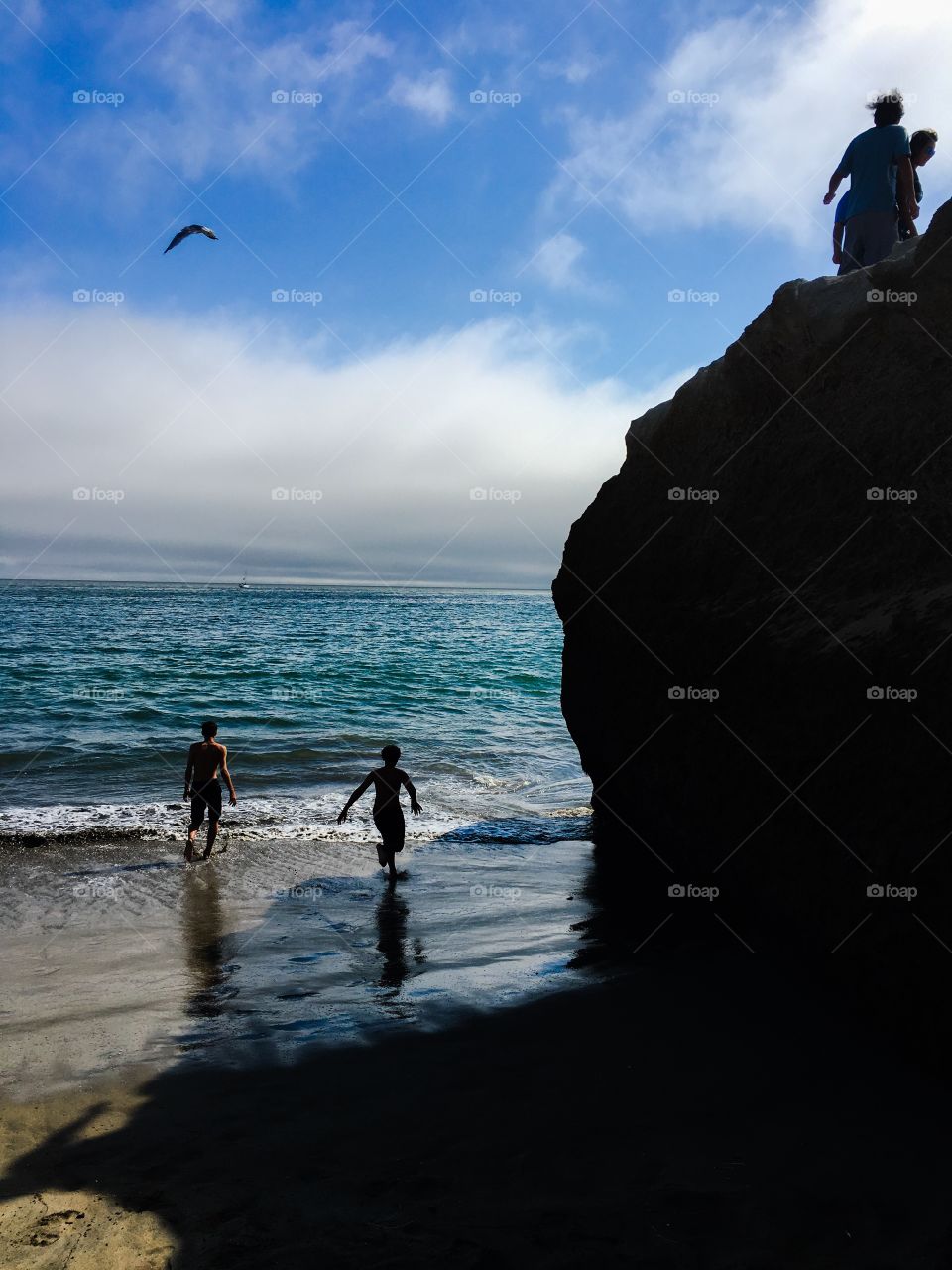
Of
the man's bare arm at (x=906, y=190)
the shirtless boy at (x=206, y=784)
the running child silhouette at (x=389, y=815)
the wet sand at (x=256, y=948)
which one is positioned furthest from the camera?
the shirtless boy at (x=206, y=784)

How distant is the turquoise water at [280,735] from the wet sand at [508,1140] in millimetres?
6333

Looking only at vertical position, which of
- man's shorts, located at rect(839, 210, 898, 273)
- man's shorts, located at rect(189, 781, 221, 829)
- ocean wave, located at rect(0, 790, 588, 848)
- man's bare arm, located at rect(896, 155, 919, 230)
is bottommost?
ocean wave, located at rect(0, 790, 588, 848)

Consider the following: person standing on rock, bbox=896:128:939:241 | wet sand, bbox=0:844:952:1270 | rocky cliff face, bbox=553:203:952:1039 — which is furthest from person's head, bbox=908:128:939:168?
wet sand, bbox=0:844:952:1270

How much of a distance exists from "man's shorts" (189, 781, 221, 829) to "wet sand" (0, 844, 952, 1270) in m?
4.73

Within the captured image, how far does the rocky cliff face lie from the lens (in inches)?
187

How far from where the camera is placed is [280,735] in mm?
18219

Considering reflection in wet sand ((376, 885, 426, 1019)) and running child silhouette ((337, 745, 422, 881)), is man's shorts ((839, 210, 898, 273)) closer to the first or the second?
running child silhouette ((337, 745, 422, 881))

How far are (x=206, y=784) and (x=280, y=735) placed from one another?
7.69 m

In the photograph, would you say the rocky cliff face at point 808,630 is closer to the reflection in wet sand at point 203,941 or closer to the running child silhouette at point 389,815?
the running child silhouette at point 389,815

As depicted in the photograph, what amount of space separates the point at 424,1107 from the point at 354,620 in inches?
2502

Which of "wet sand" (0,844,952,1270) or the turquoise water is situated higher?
"wet sand" (0,844,952,1270)

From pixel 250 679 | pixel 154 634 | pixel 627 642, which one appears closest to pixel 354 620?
pixel 154 634

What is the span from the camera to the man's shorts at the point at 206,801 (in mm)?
10523

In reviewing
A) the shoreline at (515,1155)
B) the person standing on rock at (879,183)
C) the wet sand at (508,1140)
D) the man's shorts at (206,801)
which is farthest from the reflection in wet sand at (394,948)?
the person standing on rock at (879,183)
